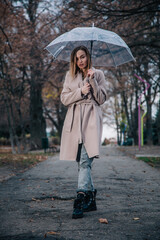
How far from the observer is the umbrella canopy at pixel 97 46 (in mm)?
4082

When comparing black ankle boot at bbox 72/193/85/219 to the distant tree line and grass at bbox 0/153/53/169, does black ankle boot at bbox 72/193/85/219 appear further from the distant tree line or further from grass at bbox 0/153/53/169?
the distant tree line

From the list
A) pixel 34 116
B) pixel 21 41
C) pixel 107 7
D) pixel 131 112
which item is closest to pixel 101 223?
pixel 107 7

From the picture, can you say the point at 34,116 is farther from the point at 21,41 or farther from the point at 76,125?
the point at 76,125

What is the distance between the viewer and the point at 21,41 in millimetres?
14734

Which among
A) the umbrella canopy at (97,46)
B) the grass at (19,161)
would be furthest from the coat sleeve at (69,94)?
the grass at (19,161)

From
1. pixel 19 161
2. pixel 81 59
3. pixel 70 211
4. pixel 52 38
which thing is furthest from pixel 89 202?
pixel 52 38

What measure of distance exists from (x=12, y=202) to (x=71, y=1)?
6766 mm

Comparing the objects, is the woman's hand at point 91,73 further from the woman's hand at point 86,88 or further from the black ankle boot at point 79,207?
the black ankle boot at point 79,207

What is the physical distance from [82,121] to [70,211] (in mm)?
1140

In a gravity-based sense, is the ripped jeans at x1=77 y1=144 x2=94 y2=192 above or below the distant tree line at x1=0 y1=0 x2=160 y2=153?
below

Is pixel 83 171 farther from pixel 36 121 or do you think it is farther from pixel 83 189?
pixel 36 121

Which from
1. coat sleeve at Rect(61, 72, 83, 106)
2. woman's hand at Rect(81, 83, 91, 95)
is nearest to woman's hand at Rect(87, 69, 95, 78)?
woman's hand at Rect(81, 83, 91, 95)

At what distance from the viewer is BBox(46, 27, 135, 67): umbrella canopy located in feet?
13.4

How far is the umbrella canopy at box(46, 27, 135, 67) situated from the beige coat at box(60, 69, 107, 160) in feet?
2.49
